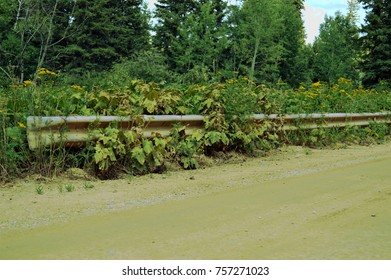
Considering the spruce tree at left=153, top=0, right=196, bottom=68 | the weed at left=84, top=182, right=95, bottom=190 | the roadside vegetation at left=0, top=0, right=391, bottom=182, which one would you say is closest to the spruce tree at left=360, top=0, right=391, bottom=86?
the roadside vegetation at left=0, top=0, right=391, bottom=182

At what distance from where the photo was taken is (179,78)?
1212 centimetres

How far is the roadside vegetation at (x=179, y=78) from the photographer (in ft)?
25.3

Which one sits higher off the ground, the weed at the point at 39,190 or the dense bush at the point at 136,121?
the dense bush at the point at 136,121

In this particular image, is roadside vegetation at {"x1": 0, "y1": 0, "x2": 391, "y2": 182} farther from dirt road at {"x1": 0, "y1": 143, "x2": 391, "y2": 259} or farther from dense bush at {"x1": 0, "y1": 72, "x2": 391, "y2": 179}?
dirt road at {"x1": 0, "y1": 143, "x2": 391, "y2": 259}

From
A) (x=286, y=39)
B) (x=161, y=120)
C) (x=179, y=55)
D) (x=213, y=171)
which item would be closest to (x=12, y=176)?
(x=161, y=120)

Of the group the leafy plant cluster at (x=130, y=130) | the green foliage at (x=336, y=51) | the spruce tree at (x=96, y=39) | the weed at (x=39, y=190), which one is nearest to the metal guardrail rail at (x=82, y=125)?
the leafy plant cluster at (x=130, y=130)

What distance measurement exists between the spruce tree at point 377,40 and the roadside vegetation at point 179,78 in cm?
12

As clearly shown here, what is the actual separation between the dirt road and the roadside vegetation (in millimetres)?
557

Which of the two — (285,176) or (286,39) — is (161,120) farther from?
(286,39)

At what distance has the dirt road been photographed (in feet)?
14.2

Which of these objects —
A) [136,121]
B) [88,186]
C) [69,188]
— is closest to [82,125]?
[136,121]

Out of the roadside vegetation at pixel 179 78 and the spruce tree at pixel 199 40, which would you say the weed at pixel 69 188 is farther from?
the spruce tree at pixel 199 40

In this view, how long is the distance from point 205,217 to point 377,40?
46.5 meters

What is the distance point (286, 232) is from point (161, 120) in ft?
13.2
